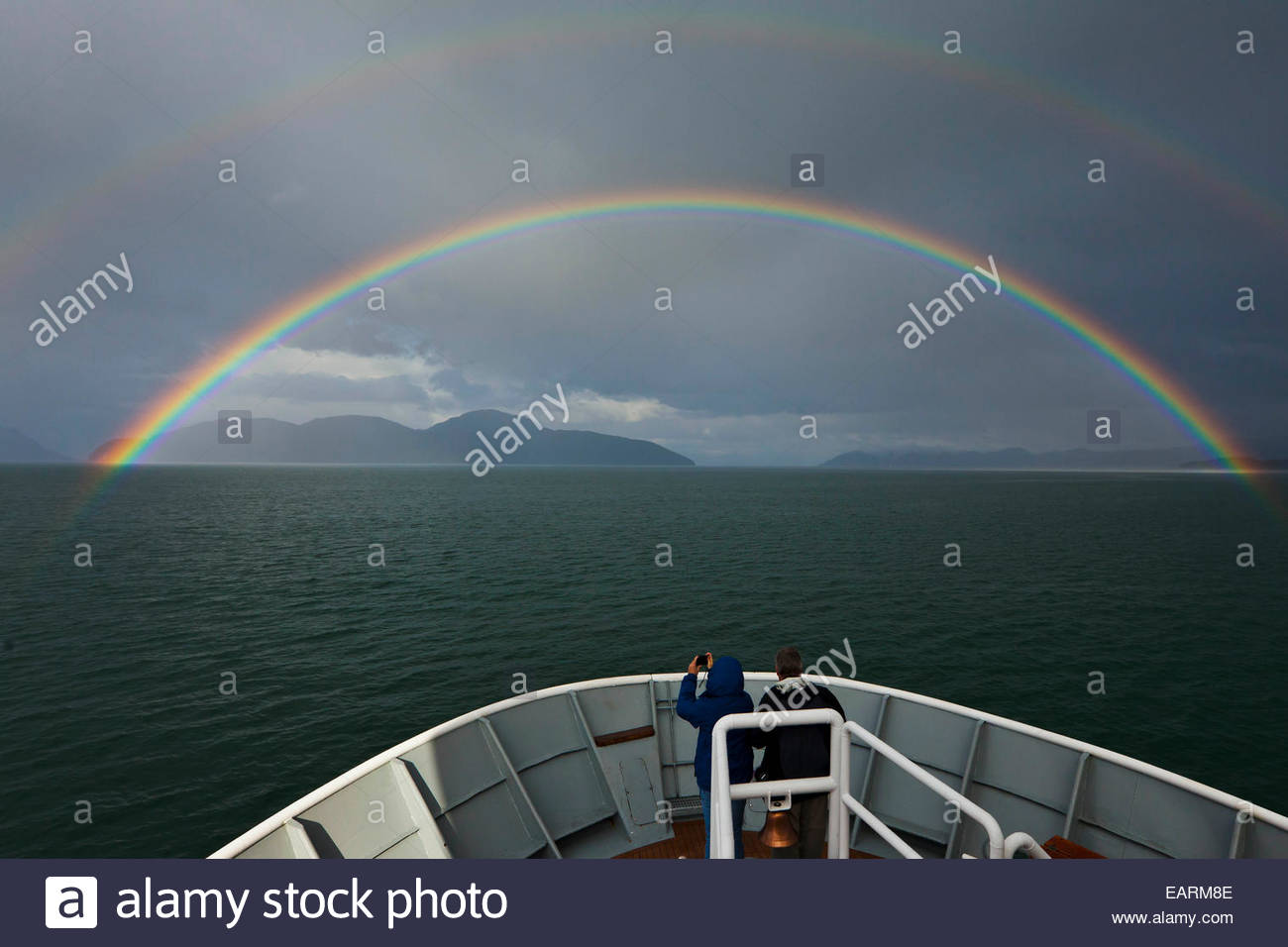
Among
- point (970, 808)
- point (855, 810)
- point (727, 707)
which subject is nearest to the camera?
point (970, 808)

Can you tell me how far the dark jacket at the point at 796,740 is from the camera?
493 centimetres

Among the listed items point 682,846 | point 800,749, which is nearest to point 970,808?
point 800,749

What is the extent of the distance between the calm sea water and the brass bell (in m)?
17.2

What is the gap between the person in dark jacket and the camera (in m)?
4.94

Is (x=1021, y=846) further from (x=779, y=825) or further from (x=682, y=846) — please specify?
(x=682, y=846)

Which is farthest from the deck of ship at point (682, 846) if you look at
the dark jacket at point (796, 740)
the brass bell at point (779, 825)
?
the dark jacket at point (796, 740)

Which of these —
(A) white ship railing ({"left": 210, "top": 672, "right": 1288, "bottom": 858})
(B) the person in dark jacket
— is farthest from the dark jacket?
(A) white ship railing ({"left": 210, "top": 672, "right": 1288, "bottom": 858})

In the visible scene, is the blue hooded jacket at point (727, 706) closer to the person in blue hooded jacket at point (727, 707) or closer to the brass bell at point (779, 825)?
the person in blue hooded jacket at point (727, 707)

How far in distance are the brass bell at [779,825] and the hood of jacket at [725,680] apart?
1014mm

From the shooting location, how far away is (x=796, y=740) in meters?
4.95

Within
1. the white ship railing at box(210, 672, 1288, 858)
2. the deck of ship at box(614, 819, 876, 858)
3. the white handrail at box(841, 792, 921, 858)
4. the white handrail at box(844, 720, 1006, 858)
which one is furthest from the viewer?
the deck of ship at box(614, 819, 876, 858)

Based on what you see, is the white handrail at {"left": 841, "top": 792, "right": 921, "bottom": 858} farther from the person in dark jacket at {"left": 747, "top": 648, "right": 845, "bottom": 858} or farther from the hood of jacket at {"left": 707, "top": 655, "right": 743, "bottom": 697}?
the hood of jacket at {"left": 707, "top": 655, "right": 743, "bottom": 697}

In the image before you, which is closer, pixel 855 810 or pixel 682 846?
pixel 855 810

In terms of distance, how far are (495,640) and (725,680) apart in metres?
28.5
